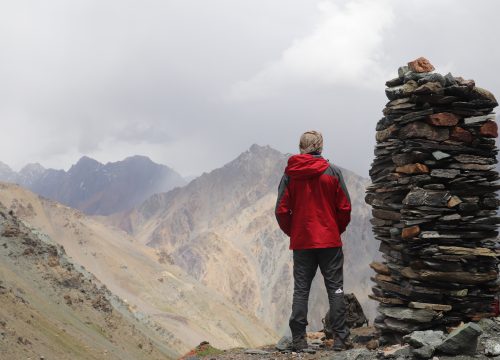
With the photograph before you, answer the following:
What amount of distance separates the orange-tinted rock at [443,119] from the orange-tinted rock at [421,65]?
108 cm

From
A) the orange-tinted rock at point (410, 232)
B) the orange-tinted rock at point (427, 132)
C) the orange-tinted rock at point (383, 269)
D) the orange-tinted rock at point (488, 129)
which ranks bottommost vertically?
the orange-tinted rock at point (383, 269)

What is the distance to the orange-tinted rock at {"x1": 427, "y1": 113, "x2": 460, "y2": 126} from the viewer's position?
344 inches

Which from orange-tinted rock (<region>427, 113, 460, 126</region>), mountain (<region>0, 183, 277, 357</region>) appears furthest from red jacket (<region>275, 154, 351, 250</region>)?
mountain (<region>0, 183, 277, 357</region>)

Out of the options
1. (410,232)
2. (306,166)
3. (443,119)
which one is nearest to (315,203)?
(306,166)

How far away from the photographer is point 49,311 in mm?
23609

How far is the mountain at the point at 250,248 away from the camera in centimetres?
13775

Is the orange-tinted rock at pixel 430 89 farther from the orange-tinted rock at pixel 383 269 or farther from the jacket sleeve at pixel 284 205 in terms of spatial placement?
the orange-tinted rock at pixel 383 269

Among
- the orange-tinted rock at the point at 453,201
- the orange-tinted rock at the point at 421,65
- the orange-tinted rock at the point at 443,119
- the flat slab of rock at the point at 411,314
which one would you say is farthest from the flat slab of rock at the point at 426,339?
the orange-tinted rock at the point at 421,65

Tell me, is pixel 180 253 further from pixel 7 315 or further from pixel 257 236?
pixel 7 315

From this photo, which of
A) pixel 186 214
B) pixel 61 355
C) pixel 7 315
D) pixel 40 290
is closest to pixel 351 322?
pixel 61 355

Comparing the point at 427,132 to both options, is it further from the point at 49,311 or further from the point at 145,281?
the point at 145,281

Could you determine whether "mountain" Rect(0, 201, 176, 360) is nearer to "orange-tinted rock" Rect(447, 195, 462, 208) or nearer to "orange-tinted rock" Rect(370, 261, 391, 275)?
"orange-tinted rock" Rect(370, 261, 391, 275)

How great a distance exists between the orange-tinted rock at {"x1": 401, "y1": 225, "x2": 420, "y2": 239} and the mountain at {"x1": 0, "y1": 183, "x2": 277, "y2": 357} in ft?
154

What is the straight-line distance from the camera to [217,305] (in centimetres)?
7006
